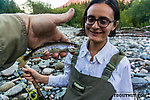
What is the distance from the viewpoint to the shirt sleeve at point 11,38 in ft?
2.99

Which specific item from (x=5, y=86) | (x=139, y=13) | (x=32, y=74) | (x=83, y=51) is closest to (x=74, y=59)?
(x=83, y=51)

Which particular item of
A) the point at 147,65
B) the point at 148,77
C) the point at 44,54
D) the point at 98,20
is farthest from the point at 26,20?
the point at 147,65

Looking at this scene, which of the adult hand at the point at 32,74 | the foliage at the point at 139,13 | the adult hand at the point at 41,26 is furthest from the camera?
the foliage at the point at 139,13

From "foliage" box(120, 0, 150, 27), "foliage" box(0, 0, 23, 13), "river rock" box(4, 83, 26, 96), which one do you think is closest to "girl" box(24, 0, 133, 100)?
"river rock" box(4, 83, 26, 96)

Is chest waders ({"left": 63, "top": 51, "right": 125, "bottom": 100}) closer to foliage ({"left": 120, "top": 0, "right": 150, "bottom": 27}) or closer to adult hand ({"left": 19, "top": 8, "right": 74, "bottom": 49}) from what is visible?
adult hand ({"left": 19, "top": 8, "right": 74, "bottom": 49})

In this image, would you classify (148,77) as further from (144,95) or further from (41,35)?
(41,35)

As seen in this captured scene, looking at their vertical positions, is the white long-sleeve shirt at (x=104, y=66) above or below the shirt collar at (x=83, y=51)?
below

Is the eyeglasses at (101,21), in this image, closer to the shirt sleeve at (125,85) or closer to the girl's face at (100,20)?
the girl's face at (100,20)

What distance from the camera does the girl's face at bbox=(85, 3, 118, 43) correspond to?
107cm

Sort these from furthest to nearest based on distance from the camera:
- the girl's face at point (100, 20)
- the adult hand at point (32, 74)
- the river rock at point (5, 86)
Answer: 1. the river rock at point (5, 86)
2. the adult hand at point (32, 74)
3. the girl's face at point (100, 20)

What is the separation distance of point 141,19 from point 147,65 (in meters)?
15.3

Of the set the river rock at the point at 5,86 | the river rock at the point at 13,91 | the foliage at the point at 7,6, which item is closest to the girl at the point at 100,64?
the river rock at the point at 13,91

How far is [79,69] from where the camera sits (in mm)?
1229

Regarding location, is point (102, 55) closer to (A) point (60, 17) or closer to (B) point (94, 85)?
(B) point (94, 85)
